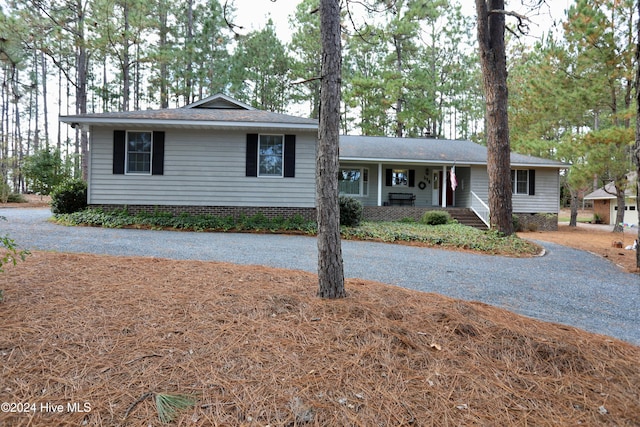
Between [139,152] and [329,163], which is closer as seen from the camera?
[329,163]

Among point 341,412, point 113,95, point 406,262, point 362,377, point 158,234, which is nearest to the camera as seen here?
point 341,412

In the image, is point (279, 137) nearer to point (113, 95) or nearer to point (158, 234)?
point (158, 234)

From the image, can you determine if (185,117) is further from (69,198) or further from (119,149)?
(69,198)

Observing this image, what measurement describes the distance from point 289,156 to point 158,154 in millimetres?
3856

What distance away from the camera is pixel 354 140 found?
727 inches

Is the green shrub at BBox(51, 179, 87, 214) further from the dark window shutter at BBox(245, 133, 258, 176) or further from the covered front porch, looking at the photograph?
the covered front porch

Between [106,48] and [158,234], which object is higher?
[106,48]

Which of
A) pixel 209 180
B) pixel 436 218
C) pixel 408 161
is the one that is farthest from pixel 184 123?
pixel 408 161

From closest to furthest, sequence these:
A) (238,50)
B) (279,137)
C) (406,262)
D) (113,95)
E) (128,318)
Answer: (128,318), (406,262), (279,137), (113,95), (238,50)

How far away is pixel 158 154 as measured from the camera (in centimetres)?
1005

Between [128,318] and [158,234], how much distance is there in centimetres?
625

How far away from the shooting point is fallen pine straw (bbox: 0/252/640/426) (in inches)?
66.3

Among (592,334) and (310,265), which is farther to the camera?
(310,265)

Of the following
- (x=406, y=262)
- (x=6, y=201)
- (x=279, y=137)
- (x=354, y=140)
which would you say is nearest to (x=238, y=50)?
(x=354, y=140)
